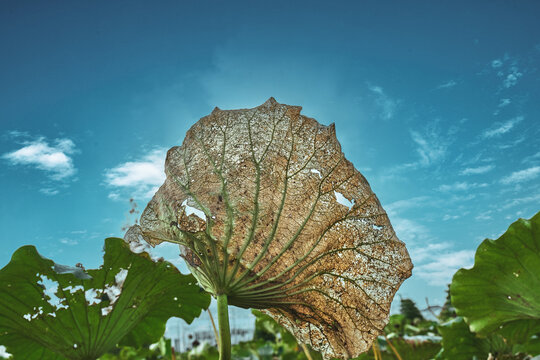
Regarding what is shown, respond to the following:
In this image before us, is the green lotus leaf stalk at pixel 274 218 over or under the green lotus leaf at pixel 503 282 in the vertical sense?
over

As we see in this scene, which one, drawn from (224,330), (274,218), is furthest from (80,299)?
(274,218)

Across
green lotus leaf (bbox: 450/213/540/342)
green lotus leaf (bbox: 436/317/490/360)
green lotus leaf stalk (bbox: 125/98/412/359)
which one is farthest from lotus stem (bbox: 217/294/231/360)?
green lotus leaf (bbox: 436/317/490/360)

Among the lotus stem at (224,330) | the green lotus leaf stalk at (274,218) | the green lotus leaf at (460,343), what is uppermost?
the green lotus leaf stalk at (274,218)

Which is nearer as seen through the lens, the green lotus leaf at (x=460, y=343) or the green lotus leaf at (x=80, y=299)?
the green lotus leaf at (x=80, y=299)

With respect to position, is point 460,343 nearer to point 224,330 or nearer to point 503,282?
point 503,282

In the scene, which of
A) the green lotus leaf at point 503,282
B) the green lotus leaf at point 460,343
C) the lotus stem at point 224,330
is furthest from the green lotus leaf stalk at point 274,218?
the green lotus leaf at point 460,343

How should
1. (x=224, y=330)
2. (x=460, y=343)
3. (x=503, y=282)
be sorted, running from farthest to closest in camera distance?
(x=460, y=343), (x=503, y=282), (x=224, y=330)

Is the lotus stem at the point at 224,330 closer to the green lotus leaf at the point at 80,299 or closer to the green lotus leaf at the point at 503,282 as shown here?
the green lotus leaf at the point at 80,299
